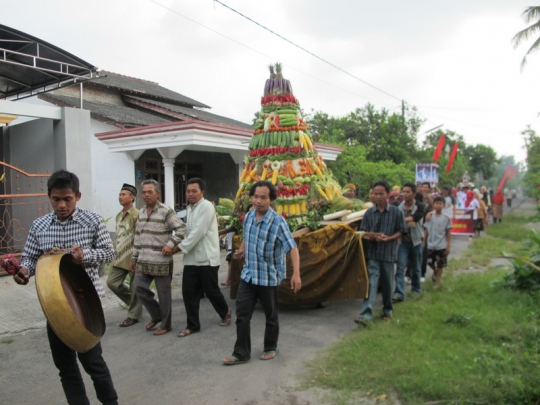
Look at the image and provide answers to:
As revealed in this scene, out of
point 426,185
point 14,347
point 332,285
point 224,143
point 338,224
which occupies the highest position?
point 224,143

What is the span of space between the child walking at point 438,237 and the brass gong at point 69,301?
5.39 metres

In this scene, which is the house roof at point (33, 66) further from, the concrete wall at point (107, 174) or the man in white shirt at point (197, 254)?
the man in white shirt at point (197, 254)

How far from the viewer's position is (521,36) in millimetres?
17828

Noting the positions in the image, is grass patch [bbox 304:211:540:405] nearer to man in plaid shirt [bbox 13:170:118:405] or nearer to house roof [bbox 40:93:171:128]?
man in plaid shirt [bbox 13:170:118:405]

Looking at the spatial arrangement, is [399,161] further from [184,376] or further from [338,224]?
[184,376]

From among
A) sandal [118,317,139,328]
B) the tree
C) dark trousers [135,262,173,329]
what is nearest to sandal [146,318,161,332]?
dark trousers [135,262,173,329]

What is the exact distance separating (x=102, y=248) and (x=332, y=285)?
129 inches

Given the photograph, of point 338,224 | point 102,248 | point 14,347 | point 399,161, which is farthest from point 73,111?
point 399,161

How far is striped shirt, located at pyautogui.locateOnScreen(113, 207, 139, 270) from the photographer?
17.8 feet

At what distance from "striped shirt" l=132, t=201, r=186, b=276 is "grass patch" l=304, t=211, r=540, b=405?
1935 mm

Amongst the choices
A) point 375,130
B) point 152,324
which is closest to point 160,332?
point 152,324

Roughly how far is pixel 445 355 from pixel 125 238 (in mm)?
3693

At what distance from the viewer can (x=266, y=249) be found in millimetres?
4203

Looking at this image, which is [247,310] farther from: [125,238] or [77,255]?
[125,238]
